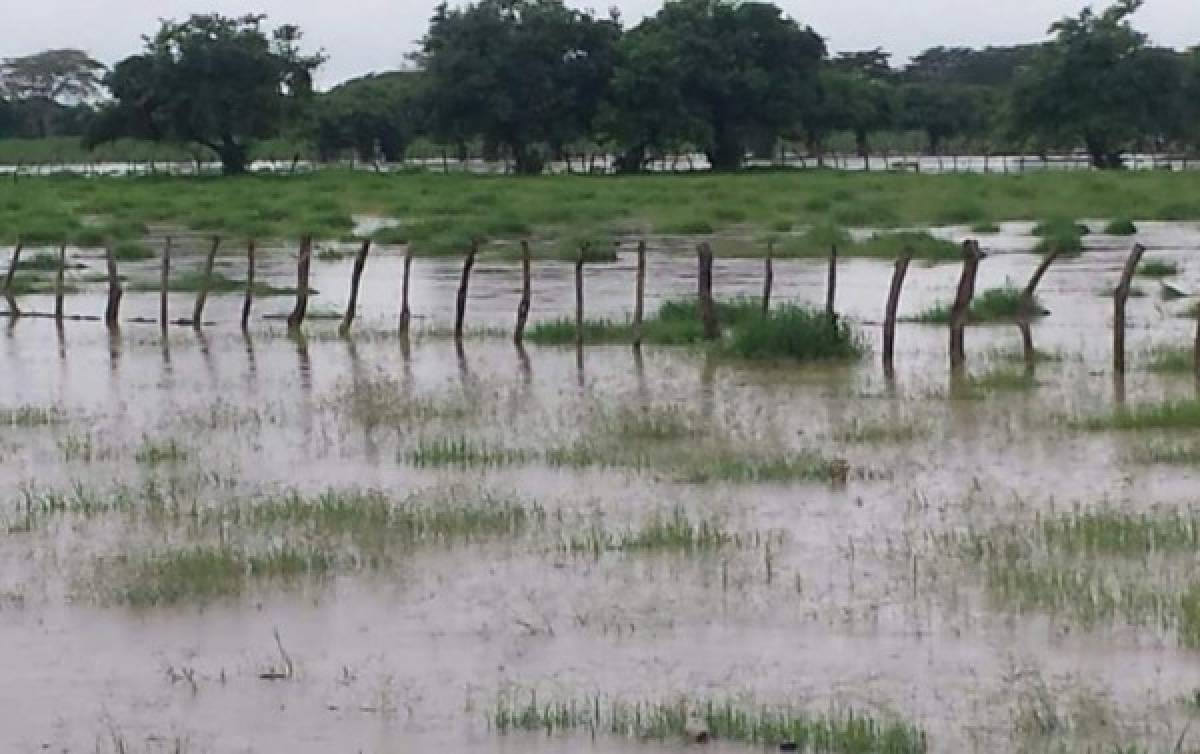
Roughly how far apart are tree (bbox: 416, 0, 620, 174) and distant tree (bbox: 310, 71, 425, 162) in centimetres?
840

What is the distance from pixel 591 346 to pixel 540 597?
11.5 metres

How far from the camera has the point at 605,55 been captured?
2793 inches

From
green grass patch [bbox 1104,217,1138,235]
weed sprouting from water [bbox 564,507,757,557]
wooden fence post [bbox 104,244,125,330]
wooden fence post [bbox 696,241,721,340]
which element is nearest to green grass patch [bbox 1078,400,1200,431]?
weed sprouting from water [bbox 564,507,757,557]

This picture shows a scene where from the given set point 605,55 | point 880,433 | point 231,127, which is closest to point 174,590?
point 880,433

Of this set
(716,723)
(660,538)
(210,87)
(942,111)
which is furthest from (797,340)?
(942,111)

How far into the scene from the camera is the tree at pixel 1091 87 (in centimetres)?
6581

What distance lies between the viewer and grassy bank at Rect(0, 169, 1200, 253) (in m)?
40.7

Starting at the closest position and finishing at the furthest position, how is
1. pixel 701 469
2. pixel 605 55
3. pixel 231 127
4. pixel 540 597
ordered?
pixel 540 597, pixel 701 469, pixel 231 127, pixel 605 55

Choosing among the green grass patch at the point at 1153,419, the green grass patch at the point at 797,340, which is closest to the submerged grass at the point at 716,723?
the green grass patch at the point at 1153,419

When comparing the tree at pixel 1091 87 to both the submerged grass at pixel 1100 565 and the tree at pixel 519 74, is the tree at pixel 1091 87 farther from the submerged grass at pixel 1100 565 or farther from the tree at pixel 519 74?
the submerged grass at pixel 1100 565

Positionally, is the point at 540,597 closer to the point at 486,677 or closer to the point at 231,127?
the point at 486,677

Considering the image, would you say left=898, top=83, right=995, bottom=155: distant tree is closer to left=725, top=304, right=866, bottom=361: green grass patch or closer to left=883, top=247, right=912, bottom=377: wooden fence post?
left=725, top=304, right=866, bottom=361: green grass patch

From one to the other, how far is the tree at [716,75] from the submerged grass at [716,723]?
60415 mm

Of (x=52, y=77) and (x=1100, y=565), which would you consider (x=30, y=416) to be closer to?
(x=1100, y=565)
